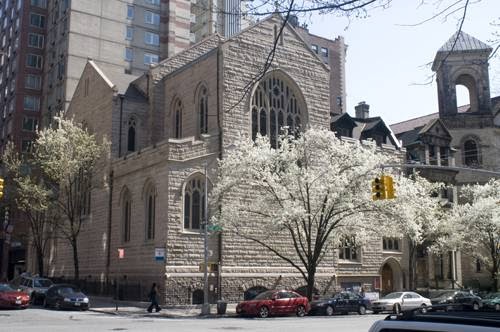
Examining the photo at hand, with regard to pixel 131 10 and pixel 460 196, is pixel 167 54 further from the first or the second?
pixel 460 196

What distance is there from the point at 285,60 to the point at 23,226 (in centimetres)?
3893

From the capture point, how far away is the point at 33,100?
7138 cm

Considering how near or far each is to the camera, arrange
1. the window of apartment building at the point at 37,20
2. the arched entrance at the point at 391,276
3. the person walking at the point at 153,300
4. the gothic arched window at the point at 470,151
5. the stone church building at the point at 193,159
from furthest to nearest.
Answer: the window of apartment building at the point at 37,20
the gothic arched window at the point at 470,151
the arched entrance at the point at 391,276
the stone church building at the point at 193,159
the person walking at the point at 153,300

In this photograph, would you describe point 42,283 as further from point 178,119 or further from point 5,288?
point 178,119

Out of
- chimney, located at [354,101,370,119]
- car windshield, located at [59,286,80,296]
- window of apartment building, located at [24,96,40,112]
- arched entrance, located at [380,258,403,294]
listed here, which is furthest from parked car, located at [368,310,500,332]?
window of apartment building, located at [24,96,40,112]

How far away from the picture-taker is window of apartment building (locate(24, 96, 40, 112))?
70.8m

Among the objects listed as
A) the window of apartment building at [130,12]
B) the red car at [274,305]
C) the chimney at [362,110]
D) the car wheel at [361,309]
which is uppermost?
the window of apartment building at [130,12]

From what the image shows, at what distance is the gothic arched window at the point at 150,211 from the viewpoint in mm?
36656

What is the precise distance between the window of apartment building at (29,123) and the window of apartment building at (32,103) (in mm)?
1219

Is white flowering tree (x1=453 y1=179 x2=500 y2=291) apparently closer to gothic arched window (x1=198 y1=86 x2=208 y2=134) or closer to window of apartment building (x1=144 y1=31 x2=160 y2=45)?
gothic arched window (x1=198 y1=86 x2=208 y2=134)

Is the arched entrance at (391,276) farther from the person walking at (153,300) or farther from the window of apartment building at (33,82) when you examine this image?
the window of apartment building at (33,82)

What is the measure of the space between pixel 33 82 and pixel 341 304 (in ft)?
173

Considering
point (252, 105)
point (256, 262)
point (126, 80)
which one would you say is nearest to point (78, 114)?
point (126, 80)

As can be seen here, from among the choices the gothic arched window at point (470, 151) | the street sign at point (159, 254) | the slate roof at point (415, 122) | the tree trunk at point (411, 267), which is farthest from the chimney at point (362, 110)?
the street sign at point (159, 254)
